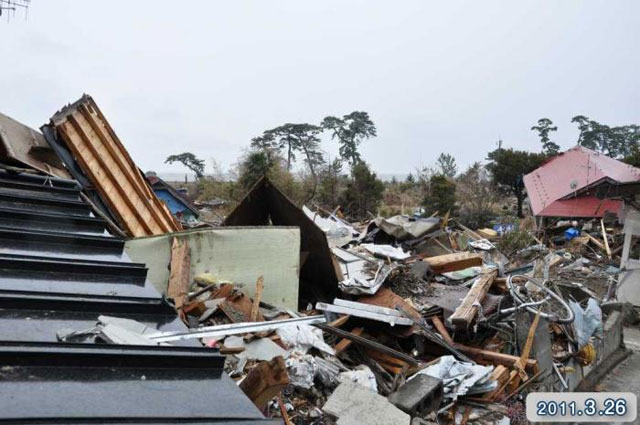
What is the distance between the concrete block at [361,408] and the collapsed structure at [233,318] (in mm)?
15

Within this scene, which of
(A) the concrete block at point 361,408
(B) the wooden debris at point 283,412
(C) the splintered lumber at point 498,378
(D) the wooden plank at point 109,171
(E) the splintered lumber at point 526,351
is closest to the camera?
(B) the wooden debris at point 283,412

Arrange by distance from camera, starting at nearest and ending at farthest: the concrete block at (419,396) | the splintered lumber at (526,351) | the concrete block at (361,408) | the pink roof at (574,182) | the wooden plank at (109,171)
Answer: the concrete block at (361,408), the concrete block at (419,396), the splintered lumber at (526,351), the wooden plank at (109,171), the pink roof at (574,182)

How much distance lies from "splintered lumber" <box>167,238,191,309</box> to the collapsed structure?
2 centimetres

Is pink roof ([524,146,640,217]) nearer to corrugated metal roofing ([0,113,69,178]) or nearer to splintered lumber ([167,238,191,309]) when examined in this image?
splintered lumber ([167,238,191,309])

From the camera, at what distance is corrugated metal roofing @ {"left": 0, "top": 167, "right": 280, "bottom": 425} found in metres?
1.30

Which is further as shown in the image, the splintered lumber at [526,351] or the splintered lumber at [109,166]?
the splintered lumber at [109,166]

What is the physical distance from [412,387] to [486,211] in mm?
18834

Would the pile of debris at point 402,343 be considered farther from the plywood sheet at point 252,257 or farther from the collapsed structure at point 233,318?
the plywood sheet at point 252,257

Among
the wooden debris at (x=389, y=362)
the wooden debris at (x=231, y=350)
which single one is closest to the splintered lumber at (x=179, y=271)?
the wooden debris at (x=231, y=350)

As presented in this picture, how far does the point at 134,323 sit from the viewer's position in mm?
1854

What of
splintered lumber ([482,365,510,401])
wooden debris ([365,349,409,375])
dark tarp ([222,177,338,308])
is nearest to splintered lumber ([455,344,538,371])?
splintered lumber ([482,365,510,401])

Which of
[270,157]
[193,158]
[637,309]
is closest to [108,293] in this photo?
[637,309]

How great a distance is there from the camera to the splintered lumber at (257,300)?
15.0 ft

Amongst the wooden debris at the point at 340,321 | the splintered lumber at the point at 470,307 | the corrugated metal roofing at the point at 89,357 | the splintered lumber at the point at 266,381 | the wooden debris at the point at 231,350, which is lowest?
the wooden debris at the point at 340,321
